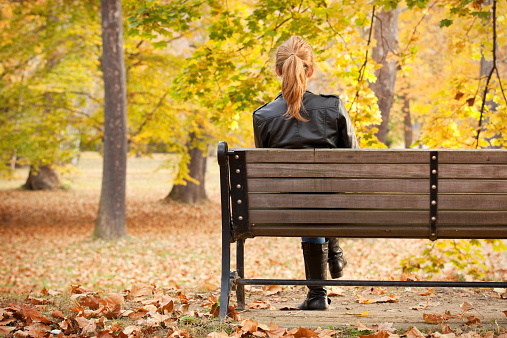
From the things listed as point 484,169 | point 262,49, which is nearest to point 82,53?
point 262,49

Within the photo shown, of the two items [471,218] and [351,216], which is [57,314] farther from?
[471,218]

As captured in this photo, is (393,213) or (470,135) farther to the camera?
(470,135)

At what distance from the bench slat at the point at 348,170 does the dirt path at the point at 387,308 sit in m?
0.83

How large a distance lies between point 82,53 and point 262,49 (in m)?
8.40

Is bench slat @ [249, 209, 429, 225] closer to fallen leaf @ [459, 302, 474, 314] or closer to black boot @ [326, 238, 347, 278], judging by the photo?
black boot @ [326, 238, 347, 278]

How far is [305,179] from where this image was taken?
2830 millimetres

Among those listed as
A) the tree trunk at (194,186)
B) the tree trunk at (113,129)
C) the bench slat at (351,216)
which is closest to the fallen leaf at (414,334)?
the bench slat at (351,216)

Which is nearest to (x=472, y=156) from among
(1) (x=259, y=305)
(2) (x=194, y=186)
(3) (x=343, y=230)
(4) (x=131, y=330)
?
(3) (x=343, y=230)

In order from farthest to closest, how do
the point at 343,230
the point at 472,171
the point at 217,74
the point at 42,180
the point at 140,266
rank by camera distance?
the point at 42,180 → the point at 140,266 → the point at 217,74 → the point at 343,230 → the point at 472,171

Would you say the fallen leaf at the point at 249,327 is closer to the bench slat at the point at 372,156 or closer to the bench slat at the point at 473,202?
the bench slat at the point at 372,156

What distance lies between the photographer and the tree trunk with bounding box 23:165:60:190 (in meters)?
22.6

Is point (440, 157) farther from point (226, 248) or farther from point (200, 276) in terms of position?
point (200, 276)

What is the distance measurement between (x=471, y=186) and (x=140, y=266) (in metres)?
7.84

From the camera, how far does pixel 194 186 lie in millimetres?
19094
